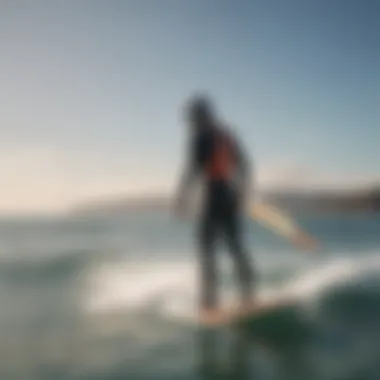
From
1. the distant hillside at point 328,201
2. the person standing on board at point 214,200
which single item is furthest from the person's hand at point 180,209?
the distant hillside at point 328,201

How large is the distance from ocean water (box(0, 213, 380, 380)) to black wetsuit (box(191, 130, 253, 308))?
0.08 feet

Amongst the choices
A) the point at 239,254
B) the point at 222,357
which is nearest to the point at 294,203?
the point at 239,254

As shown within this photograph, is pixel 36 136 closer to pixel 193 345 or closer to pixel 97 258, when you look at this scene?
pixel 97 258

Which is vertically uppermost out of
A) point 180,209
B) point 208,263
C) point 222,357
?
point 180,209

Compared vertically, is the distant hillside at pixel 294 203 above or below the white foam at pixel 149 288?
above

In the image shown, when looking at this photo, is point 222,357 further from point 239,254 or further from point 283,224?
point 283,224

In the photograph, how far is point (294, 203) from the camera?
1710 mm

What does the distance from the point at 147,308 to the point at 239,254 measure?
0.26m

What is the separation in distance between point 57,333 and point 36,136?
49 centimetres

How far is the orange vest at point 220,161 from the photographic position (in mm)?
1663

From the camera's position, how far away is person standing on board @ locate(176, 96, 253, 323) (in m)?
1.66

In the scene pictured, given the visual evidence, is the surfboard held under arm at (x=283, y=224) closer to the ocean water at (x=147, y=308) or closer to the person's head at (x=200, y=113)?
the ocean water at (x=147, y=308)

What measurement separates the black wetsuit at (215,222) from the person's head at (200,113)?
0.02 metres

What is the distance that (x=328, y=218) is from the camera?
5.53 ft
